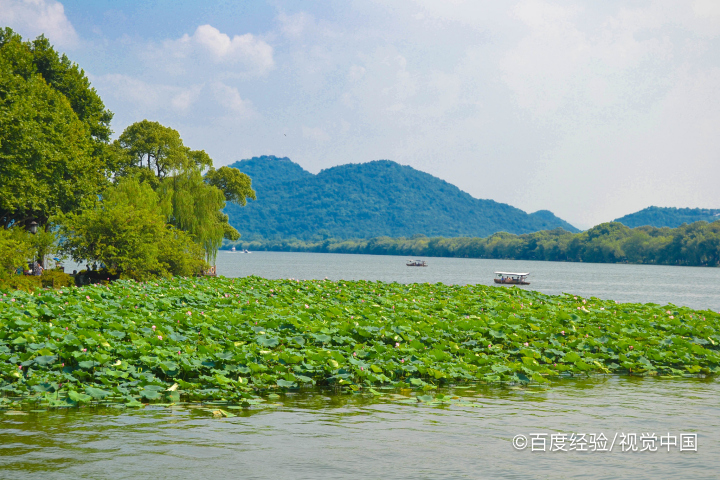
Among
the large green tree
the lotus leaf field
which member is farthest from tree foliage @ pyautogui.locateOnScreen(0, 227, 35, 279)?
the lotus leaf field

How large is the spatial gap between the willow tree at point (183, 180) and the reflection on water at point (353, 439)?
34058 millimetres

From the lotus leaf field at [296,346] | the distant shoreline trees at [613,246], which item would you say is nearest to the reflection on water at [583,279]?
the distant shoreline trees at [613,246]

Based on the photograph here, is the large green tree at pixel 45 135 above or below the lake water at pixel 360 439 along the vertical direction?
above

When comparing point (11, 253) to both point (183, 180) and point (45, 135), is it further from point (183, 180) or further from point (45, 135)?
point (183, 180)

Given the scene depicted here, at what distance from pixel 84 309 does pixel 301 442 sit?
30.9 feet

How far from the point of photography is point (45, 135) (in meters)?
30.7

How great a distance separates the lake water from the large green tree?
24.2 meters

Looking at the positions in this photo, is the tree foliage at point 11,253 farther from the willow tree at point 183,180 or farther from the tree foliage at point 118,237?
the willow tree at point 183,180

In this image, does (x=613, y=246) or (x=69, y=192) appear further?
(x=613, y=246)

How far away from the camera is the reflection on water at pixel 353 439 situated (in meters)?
6.85

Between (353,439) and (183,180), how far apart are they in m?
40.1

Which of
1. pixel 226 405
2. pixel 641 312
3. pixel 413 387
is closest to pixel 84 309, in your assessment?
pixel 226 405

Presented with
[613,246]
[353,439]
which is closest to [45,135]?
[353,439]

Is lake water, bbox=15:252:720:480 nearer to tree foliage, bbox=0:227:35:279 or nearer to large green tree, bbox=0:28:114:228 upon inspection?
tree foliage, bbox=0:227:35:279
